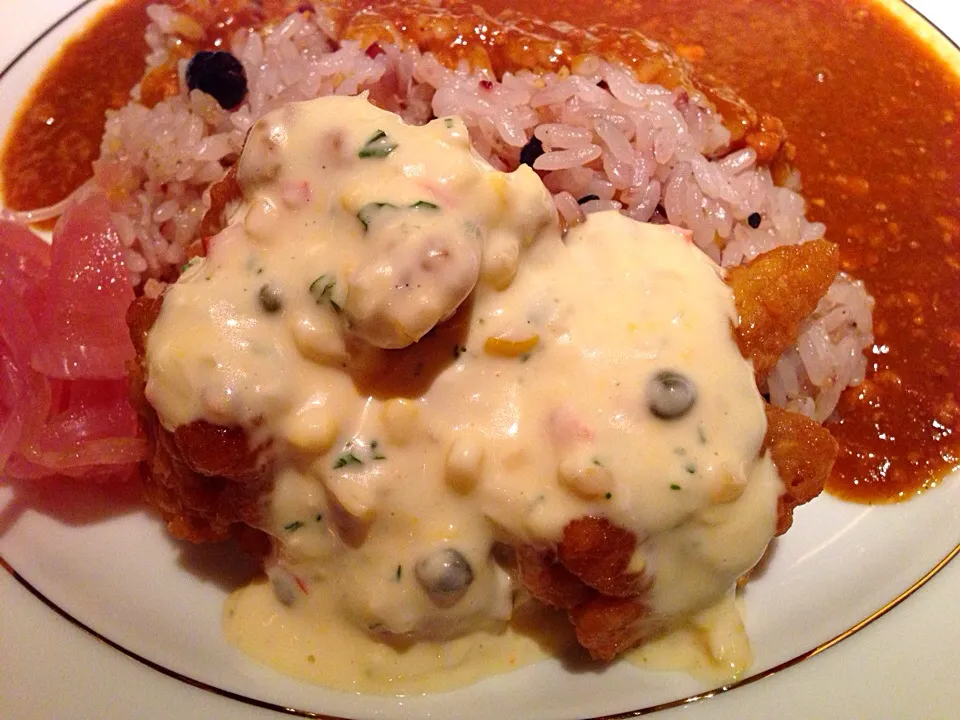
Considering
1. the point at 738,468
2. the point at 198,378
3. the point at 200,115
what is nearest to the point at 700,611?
the point at 738,468

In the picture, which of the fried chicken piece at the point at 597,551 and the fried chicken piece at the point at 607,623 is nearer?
the fried chicken piece at the point at 597,551

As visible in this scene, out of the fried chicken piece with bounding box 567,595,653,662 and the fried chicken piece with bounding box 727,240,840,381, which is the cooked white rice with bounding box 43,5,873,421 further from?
the fried chicken piece with bounding box 567,595,653,662

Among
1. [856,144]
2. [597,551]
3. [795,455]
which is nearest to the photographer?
[597,551]

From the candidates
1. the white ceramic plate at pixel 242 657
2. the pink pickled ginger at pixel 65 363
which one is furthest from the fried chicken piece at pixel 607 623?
the pink pickled ginger at pixel 65 363

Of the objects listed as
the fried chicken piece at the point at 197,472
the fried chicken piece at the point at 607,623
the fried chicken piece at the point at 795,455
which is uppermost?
the fried chicken piece at the point at 795,455

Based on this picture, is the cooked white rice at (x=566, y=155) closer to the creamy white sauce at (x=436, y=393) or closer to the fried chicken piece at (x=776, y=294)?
the fried chicken piece at (x=776, y=294)

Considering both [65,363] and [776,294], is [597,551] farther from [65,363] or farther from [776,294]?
[65,363]

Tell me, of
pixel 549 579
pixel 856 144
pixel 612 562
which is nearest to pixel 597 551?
pixel 612 562

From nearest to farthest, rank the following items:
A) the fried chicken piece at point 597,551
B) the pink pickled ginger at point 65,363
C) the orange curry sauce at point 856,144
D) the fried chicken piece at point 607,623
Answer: the fried chicken piece at point 597,551, the fried chicken piece at point 607,623, the pink pickled ginger at point 65,363, the orange curry sauce at point 856,144
